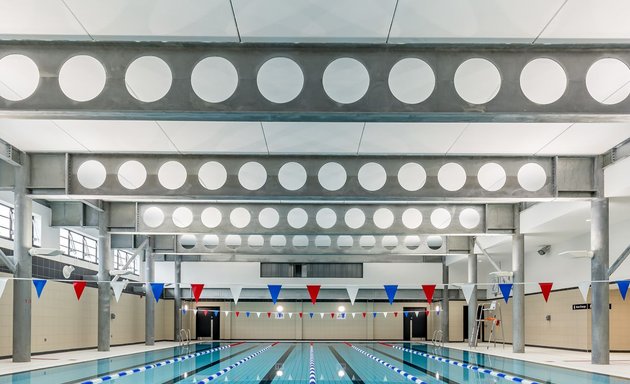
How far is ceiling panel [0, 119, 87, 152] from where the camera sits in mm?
10664

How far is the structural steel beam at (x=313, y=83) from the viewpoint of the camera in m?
6.88

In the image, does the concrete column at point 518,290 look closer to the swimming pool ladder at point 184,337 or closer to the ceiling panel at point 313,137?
the ceiling panel at point 313,137

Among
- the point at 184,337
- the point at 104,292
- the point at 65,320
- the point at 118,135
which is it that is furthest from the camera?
the point at 184,337

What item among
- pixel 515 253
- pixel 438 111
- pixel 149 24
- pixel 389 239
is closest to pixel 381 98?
pixel 438 111

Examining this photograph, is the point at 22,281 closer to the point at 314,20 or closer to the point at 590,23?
the point at 314,20

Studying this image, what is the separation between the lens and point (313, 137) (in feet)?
35.5

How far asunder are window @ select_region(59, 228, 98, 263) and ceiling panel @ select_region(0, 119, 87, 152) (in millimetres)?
7903

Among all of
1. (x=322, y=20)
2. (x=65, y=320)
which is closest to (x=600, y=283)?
(x=322, y=20)

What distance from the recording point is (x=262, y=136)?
423 inches

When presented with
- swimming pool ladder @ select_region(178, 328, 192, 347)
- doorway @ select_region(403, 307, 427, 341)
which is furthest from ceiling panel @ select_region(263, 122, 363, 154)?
doorway @ select_region(403, 307, 427, 341)

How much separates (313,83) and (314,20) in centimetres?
64

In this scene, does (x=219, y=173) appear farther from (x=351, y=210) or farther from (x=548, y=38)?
(x=548, y=38)

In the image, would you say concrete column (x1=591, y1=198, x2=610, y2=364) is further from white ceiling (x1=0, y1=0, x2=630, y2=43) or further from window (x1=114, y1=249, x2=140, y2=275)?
window (x1=114, y1=249, x2=140, y2=275)

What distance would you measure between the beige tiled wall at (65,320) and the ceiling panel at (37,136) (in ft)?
16.4
